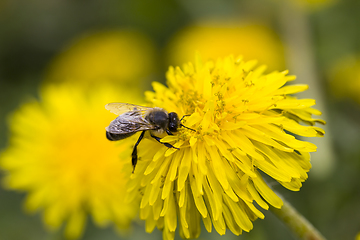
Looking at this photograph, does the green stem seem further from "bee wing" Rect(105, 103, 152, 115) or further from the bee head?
"bee wing" Rect(105, 103, 152, 115)

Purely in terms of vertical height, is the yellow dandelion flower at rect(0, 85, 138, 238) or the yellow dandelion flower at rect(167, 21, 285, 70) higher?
the yellow dandelion flower at rect(167, 21, 285, 70)

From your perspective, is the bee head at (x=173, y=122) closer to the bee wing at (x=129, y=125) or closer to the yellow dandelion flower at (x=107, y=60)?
the bee wing at (x=129, y=125)

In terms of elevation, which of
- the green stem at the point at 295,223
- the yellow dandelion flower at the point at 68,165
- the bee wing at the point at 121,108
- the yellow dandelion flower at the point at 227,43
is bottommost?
the green stem at the point at 295,223

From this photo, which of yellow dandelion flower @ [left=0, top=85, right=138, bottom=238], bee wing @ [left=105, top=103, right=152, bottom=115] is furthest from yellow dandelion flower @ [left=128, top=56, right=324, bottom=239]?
yellow dandelion flower @ [left=0, top=85, right=138, bottom=238]

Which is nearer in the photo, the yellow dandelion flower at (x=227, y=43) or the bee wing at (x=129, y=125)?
the bee wing at (x=129, y=125)

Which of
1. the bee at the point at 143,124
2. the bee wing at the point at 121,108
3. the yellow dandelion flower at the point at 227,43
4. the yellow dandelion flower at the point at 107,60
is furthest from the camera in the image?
the yellow dandelion flower at the point at 107,60

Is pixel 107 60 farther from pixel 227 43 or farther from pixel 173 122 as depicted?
pixel 173 122

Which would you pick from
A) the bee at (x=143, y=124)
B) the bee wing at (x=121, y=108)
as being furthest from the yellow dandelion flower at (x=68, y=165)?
the bee at (x=143, y=124)
